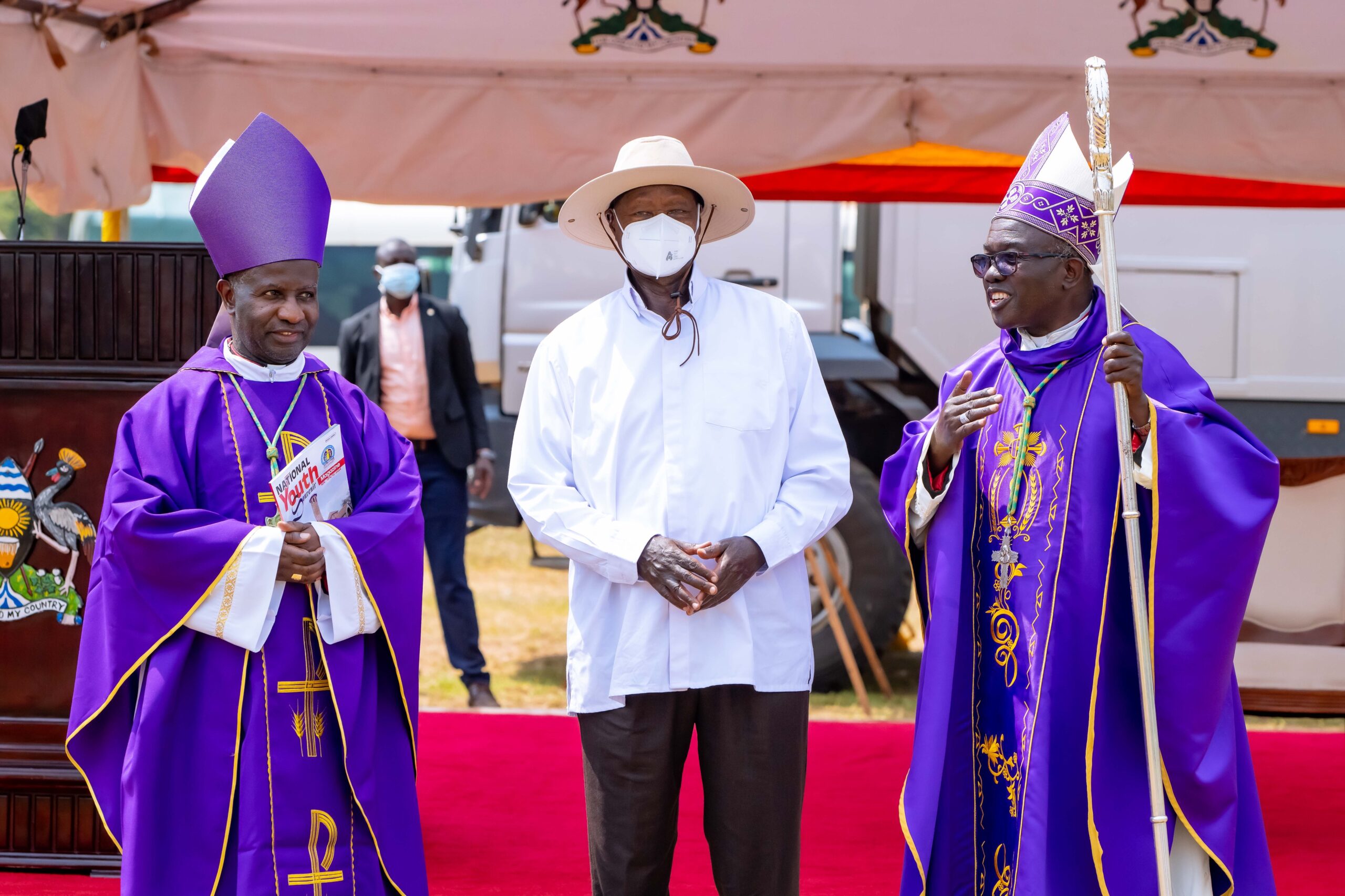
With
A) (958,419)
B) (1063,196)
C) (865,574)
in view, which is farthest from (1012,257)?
(865,574)

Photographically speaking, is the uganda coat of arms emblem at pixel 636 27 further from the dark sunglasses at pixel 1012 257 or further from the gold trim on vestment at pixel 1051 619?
the gold trim on vestment at pixel 1051 619

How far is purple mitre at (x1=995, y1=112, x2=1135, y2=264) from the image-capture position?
2.92m

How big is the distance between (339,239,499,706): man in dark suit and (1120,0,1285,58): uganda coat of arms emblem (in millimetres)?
3532

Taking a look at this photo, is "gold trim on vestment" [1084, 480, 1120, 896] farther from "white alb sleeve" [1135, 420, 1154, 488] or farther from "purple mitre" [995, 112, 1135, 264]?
"purple mitre" [995, 112, 1135, 264]

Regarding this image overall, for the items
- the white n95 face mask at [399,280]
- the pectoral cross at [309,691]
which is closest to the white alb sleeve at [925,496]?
the pectoral cross at [309,691]

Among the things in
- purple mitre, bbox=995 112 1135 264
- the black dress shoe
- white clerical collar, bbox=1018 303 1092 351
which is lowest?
the black dress shoe

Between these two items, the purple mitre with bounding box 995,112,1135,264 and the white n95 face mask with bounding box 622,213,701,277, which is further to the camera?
the white n95 face mask with bounding box 622,213,701,277

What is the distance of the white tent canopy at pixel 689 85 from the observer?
177 inches

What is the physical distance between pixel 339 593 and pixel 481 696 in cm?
404

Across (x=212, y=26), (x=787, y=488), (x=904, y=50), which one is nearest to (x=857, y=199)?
(x=904, y=50)

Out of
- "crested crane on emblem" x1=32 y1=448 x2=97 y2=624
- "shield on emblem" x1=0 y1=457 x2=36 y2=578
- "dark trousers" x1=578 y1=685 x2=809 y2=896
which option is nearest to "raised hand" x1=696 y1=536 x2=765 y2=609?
"dark trousers" x1=578 y1=685 x2=809 y2=896

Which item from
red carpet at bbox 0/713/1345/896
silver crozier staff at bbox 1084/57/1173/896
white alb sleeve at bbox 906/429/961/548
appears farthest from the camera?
red carpet at bbox 0/713/1345/896

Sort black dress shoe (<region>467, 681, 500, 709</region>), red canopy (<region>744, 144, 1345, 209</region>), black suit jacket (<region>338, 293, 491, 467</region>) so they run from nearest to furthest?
red canopy (<region>744, 144, 1345, 209</region>)
black suit jacket (<region>338, 293, 491, 467</region>)
black dress shoe (<region>467, 681, 500, 709</region>)

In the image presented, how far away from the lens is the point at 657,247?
305 cm
